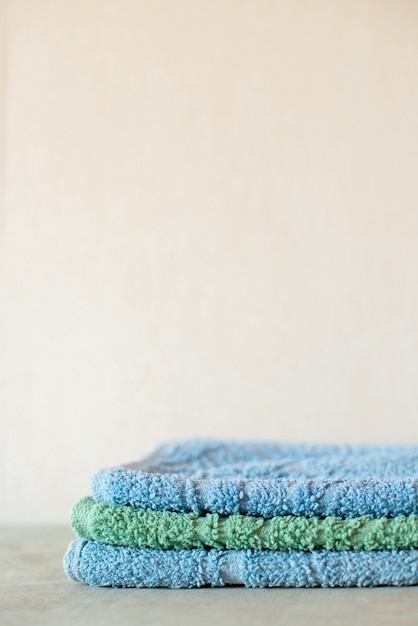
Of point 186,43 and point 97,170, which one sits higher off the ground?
point 186,43

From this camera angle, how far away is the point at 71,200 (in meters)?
1.45

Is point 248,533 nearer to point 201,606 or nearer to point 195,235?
point 201,606

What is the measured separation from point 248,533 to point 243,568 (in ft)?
0.11

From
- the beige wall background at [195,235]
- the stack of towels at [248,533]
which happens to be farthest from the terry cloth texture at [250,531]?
the beige wall background at [195,235]

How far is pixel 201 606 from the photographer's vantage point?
2.06 ft

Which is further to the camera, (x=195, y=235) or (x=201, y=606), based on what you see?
(x=195, y=235)

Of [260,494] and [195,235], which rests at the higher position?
[195,235]

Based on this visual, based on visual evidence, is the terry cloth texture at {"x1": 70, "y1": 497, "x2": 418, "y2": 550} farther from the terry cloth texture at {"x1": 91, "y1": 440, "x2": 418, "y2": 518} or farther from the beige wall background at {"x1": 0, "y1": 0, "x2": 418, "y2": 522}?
the beige wall background at {"x1": 0, "y1": 0, "x2": 418, "y2": 522}

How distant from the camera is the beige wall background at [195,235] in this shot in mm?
1431

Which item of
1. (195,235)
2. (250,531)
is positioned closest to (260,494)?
(250,531)

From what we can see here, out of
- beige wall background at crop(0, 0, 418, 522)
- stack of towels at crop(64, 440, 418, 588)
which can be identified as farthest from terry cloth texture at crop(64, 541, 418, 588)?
beige wall background at crop(0, 0, 418, 522)

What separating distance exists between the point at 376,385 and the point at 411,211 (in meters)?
0.34

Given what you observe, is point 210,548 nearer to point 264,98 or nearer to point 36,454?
point 36,454

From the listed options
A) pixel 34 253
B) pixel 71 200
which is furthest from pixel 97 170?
pixel 34 253
